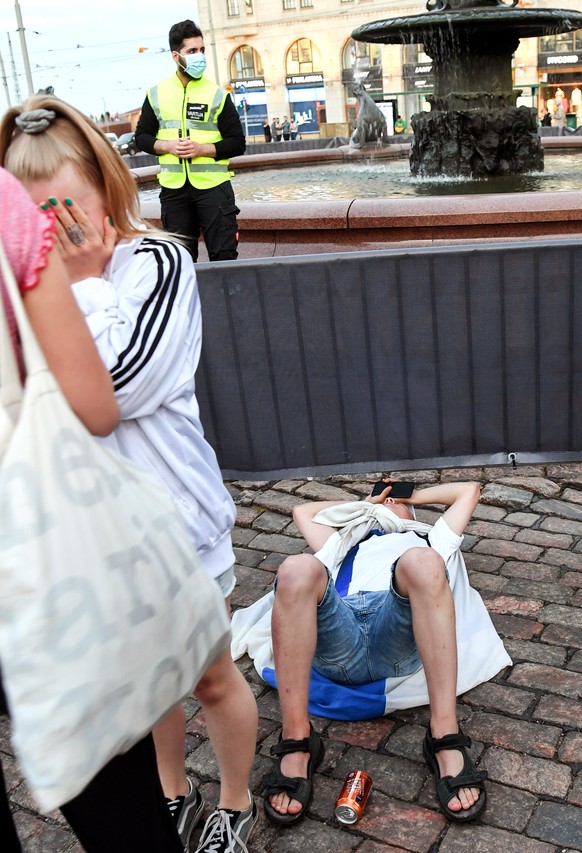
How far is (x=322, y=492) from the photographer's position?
514 centimetres

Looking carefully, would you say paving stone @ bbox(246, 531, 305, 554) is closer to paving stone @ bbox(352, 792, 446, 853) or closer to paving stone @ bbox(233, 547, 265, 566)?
paving stone @ bbox(233, 547, 265, 566)

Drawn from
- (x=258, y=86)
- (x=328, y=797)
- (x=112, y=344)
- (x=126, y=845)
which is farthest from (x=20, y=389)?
(x=258, y=86)

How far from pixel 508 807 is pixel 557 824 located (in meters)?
0.14

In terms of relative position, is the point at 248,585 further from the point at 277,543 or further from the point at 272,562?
the point at 277,543

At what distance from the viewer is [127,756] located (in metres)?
1.83

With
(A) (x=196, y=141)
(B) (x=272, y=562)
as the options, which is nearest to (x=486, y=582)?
(B) (x=272, y=562)

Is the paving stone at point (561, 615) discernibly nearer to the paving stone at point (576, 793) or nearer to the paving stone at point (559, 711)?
the paving stone at point (559, 711)

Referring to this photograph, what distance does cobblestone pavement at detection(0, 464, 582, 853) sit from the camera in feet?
8.73

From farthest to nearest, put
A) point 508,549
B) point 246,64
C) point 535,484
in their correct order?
point 246,64 → point 535,484 → point 508,549

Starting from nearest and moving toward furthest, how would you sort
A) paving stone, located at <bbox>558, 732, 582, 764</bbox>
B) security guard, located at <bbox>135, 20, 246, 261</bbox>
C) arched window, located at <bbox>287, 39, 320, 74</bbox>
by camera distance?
1. paving stone, located at <bbox>558, 732, 582, 764</bbox>
2. security guard, located at <bbox>135, 20, 246, 261</bbox>
3. arched window, located at <bbox>287, 39, 320, 74</bbox>

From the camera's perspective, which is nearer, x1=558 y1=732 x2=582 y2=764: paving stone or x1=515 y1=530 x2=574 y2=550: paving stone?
x1=558 y1=732 x2=582 y2=764: paving stone

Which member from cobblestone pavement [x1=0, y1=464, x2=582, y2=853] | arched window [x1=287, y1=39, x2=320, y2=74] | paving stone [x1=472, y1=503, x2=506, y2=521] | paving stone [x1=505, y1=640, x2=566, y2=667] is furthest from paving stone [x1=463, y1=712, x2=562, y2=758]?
arched window [x1=287, y1=39, x2=320, y2=74]

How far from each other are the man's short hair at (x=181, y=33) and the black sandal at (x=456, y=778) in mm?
5485

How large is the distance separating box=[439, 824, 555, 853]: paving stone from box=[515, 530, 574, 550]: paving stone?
1.83 m
